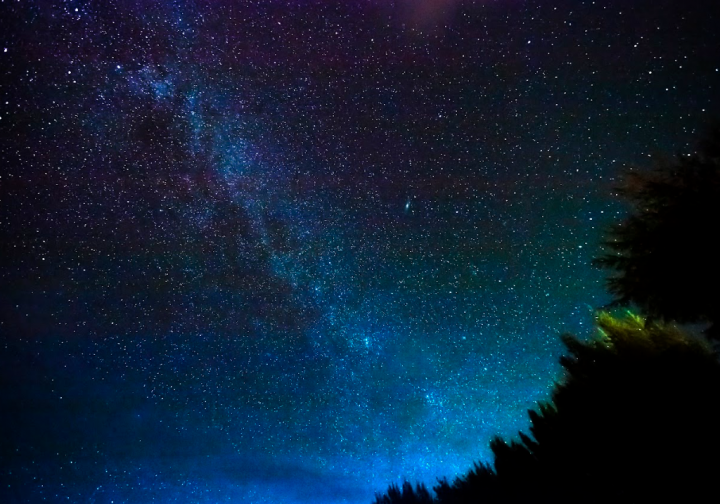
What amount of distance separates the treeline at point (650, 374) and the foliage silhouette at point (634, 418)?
0.03 meters

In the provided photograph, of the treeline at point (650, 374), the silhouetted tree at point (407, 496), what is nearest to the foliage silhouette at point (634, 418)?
the treeline at point (650, 374)

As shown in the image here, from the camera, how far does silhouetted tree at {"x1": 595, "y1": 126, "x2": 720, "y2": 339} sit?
9578 mm

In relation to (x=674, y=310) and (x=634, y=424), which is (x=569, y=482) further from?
(x=674, y=310)

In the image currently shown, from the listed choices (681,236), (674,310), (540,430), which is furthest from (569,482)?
(681,236)

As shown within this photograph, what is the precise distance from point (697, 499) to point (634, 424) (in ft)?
7.40

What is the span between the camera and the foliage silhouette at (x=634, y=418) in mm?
12656

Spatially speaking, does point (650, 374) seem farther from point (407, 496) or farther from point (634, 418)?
point (407, 496)

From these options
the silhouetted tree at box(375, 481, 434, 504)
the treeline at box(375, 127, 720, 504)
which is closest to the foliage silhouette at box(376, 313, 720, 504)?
the treeline at box(375, 127, 720, 504)

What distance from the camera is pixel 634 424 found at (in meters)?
14.0

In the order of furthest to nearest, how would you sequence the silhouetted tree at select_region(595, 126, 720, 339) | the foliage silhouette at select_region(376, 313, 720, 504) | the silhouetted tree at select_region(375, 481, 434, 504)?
the silhouetted tree at select_region(375, 481, 434, 504) < the foliage silhouette at select_region(376, 313, 720, 504) < the silhouetted tree at select_region(595, 126, 720, 339)

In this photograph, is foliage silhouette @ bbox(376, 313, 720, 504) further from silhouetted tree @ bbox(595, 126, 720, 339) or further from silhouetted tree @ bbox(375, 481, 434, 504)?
silhouetted tree @ bbox(375, 481, 434, 504)

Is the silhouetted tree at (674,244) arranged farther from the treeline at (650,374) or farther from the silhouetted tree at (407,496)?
the silhouetted tree at (407,496)

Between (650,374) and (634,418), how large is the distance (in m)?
1.40

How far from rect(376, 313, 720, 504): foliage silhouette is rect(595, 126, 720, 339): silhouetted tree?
Result: 133cm
